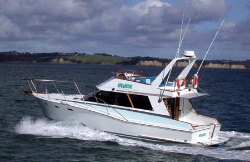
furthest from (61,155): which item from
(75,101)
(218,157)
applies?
(218,157)

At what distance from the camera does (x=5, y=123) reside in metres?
19.6

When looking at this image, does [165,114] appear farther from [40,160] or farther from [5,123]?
[5,123]

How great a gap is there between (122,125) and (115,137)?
25.4 inches

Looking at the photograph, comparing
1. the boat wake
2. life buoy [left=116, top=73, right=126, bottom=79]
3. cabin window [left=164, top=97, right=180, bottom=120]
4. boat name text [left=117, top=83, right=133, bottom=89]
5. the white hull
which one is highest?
life buoy [left=116, top=73, right=126, bottom=79]

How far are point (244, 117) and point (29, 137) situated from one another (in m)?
14.7

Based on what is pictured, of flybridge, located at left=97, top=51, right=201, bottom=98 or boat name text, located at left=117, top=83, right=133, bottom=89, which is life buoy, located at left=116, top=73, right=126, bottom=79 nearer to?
flybridge, located at left=97, top=51, right=201, bottom=98

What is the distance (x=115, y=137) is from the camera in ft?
54.9

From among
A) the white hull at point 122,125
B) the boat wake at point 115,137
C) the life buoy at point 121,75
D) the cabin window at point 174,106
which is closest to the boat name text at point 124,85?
the life buoy at point 121,75

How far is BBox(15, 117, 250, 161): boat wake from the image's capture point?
15.6 m

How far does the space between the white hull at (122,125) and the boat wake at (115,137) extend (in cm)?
26

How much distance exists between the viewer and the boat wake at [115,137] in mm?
15559

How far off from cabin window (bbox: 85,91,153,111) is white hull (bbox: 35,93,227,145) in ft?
1.50

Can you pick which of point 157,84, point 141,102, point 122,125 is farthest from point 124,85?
point 122,125

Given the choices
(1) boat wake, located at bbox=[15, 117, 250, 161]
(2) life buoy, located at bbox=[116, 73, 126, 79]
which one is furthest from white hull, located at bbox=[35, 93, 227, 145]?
(2) life buoy, located at bbox=[116, 73, 126, 79]
